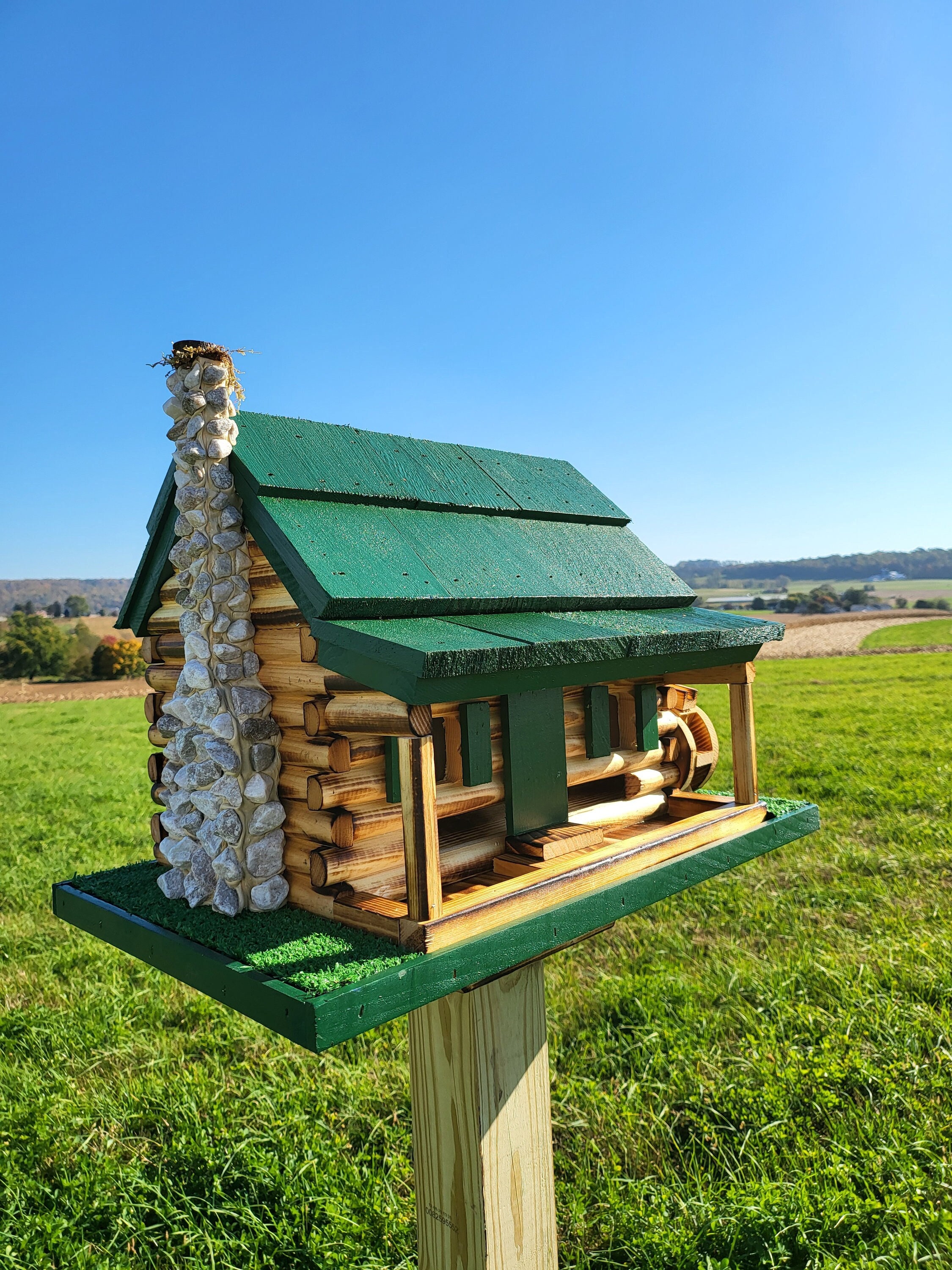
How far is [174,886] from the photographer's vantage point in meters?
2.25

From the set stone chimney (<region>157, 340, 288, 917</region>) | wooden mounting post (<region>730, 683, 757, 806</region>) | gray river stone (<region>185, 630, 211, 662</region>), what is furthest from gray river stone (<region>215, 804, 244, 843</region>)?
wooden mounting post (<region>730, 683, 757, 806</region>)

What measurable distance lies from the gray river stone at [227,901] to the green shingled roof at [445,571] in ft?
2.41

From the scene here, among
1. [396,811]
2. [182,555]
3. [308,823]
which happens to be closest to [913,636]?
[396,811]

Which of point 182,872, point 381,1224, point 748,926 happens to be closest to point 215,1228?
point 381,1224

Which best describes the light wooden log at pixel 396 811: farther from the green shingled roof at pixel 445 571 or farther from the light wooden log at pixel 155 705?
the light wooden log at pixel 155 705

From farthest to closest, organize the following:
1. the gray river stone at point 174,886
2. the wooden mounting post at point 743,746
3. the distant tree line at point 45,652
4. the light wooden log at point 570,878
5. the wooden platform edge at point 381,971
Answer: the distant tree line at point 45,652, the wooden mounting post at point 743,746, the gray river stone at point 174,886, the light wooden log at point 570,878, the wooden platform edge at point 381,971

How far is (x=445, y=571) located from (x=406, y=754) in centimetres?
67

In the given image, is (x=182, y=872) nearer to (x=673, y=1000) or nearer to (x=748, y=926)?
(x=673, y=1000)

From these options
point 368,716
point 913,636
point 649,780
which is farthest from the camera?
point 913,636

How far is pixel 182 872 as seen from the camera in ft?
7.38

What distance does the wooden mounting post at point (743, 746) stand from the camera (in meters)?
2.75

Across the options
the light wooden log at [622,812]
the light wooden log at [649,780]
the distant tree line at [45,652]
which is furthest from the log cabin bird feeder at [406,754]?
the distant tree line at [45,652]

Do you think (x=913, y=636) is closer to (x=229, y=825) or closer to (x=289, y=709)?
(x=289, y=709)

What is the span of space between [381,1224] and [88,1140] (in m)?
1.48
